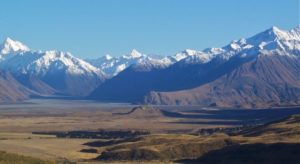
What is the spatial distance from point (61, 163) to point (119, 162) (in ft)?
40.6

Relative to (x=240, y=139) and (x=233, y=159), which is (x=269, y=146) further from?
(x=240, y=139)

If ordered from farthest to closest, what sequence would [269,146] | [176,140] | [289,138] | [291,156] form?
[176,140], [289,138], [269,146], [291,156]

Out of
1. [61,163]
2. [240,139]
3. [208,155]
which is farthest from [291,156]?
[61,163]

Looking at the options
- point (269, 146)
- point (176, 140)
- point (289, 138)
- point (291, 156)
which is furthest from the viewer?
point (176, 140)

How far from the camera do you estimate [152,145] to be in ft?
539

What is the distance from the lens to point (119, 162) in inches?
5674

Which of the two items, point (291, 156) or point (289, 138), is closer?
point (291, 156)

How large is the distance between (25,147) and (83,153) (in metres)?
16.8

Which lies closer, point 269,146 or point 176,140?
point 269,146

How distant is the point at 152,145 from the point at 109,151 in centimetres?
1048

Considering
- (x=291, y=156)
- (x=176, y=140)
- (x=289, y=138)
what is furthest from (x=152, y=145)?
(x=291, y=156)

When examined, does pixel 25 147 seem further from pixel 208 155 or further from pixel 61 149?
pixel 208 155

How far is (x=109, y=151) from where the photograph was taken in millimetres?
158500

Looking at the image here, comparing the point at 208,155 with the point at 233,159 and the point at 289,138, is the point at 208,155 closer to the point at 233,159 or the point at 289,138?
the point at 233,159
